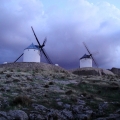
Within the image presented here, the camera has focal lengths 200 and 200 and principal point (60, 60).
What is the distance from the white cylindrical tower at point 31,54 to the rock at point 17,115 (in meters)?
30.8

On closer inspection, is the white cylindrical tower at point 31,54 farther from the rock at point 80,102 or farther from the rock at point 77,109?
the rock at point 77,109

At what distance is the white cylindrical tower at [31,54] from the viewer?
41.4m

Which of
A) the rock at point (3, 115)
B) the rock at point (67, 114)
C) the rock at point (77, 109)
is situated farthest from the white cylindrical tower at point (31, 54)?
the rock at point (3, 115)

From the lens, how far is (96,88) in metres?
19.1

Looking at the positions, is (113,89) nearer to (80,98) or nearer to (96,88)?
(96,88)

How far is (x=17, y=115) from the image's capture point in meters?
10.4

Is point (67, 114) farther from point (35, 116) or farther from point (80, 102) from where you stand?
point (80, 102)

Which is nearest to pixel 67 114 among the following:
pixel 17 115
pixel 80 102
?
pixel 80 102

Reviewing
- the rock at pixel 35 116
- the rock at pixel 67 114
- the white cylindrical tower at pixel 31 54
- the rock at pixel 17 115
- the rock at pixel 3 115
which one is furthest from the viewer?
the white cylindrical tower at pixel 31 54

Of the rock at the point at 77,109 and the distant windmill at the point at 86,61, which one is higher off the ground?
the distant windmill at the point at 86,61

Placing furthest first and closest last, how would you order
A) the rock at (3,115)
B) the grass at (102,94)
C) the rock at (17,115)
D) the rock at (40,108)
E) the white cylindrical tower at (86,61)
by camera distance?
the white cylindrical tower at (86,61), the grass at (102,94), the rock at (40,108), the rock at (17,115), the rock at (3,115)

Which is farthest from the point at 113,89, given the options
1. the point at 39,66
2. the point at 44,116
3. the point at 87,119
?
the point at 39,66

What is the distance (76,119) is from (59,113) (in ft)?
3.32

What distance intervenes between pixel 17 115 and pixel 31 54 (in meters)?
31.6
